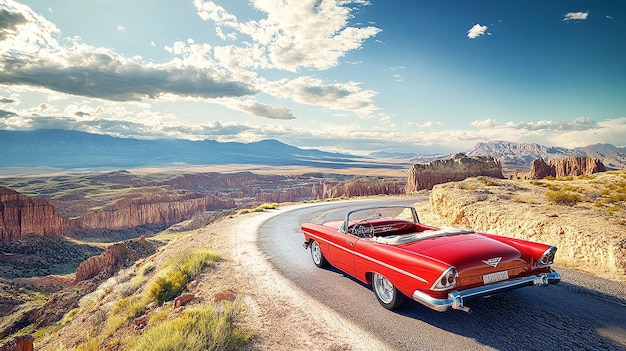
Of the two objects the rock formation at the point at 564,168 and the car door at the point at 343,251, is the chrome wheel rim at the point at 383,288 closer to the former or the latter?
the car door at the point at 343,251

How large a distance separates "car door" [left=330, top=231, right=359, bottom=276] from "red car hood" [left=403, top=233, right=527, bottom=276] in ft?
4.18

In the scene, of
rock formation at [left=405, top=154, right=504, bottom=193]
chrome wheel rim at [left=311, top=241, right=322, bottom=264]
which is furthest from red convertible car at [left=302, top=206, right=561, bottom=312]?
rock formation at [left=405, top=154, right=504, bottom=193]

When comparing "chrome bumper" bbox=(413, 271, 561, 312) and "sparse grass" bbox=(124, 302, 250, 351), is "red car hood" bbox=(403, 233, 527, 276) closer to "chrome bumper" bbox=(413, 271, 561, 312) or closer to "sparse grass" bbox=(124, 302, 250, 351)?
"chrome bumper" bbox=(413, 271, 561, 312)

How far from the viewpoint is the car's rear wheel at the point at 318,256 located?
24.2ft

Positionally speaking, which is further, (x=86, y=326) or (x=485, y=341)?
(x=86, y=326)

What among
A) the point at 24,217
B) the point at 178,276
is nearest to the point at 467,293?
the point at 178,276

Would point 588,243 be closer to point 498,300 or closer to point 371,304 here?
point 498,300

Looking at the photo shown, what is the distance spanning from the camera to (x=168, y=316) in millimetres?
5703

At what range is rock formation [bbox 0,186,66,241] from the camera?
2249 inches

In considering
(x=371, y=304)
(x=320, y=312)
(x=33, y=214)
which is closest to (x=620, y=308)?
(x=371, y=304)

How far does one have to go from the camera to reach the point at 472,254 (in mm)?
4328

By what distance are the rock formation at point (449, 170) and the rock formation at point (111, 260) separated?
44.3m

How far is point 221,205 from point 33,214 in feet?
163

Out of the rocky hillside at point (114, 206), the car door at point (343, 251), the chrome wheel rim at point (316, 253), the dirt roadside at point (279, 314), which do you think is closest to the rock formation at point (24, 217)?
the rocky hillside at point (114, 206)
